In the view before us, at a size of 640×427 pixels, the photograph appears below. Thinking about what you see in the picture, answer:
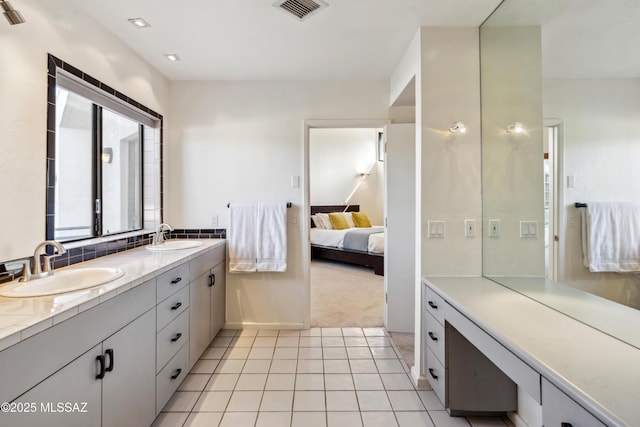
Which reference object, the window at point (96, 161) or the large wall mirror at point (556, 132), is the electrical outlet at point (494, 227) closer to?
the large wall mirror at point (556, 132)

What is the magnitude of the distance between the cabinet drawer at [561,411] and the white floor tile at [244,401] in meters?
1.53

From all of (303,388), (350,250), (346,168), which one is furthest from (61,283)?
(346,168)

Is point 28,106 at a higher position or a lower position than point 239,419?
higher

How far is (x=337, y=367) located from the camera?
2311 mm

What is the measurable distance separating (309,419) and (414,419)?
24.3 inches

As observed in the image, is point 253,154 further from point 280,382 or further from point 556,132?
point 556,132

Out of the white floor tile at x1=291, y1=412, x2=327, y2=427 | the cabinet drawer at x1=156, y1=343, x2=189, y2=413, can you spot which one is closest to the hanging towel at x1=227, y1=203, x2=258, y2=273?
the cabinet drawer at x1=156, y1=343, x2=189, y2=413

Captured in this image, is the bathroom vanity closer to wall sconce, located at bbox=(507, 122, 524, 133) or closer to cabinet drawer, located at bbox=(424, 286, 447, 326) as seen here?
cabinet drawer, located at bbox=(424, 286, 447, 326)

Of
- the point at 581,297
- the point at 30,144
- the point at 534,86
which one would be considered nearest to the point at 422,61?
the point at 534,86

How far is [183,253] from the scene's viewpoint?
2.20 meters

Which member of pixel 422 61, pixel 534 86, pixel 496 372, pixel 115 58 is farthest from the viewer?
pixel 115 58

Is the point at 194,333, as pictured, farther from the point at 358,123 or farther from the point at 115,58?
the point at 358,123

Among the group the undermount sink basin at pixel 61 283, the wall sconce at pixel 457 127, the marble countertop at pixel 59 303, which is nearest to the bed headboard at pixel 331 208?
the wall sconce at pixel 457 127

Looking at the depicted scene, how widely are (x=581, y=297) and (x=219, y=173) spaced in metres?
2.82
